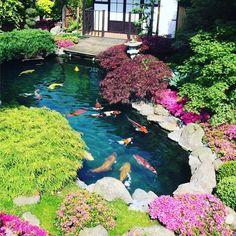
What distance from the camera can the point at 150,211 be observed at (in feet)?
27.0

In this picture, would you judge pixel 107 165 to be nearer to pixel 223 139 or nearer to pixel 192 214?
pixel 192 214

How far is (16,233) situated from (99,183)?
3.47m

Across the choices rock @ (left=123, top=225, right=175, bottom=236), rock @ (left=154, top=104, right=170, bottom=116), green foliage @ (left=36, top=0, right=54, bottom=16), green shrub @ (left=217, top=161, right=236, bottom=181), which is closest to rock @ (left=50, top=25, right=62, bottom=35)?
green foliage @ (left=36, top=0, right=54, bottom=16)

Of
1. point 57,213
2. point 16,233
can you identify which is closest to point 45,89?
point 57,213

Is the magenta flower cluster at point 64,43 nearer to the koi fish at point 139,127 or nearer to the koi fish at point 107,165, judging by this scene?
the koi fish at point 139,127

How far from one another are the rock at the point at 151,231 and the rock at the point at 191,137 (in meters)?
5.17

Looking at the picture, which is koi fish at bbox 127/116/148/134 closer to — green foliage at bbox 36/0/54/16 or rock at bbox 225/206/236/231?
rock at bbox 225/206/236/231

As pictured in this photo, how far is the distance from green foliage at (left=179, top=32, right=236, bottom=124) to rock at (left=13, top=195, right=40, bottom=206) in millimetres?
7151

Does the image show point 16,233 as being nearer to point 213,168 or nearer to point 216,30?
point 213,168

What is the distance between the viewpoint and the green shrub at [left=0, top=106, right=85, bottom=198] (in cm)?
833

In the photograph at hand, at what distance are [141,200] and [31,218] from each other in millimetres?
2752

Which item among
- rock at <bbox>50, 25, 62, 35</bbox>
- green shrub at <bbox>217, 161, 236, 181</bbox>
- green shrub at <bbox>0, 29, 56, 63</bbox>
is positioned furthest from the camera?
rock at <bbox>50, 25, 62, 35</bbox>

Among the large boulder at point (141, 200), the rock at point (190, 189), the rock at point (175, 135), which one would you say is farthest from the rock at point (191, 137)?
the large boulder at point (141, 200)

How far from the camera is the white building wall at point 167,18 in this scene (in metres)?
24.1
